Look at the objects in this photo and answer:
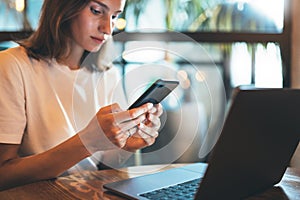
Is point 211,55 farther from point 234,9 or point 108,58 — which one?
point 108,58

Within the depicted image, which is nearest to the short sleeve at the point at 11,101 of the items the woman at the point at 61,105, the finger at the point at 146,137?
the woman at the point at 61,105

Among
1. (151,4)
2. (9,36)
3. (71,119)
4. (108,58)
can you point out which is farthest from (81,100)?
(151,4)

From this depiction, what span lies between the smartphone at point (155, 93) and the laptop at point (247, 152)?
0.21 metres

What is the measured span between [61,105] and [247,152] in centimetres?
76

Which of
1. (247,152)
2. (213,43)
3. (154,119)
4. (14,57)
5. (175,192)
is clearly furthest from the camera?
(213,43)

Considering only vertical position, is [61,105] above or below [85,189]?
above

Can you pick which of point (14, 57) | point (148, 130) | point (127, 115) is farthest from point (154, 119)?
point (14, 57)

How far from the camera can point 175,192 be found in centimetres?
94

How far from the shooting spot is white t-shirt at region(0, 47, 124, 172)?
47.0 inches

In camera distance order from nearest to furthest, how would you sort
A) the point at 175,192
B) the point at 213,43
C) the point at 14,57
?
the point at 175,192
the point at 14,57
the point at 213,43

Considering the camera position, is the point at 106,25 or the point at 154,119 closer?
the point at 154,119

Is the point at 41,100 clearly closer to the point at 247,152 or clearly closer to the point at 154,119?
the point at 154,119

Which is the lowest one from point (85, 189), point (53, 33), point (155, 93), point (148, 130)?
point (85, 189)

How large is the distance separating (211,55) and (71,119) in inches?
49.7
